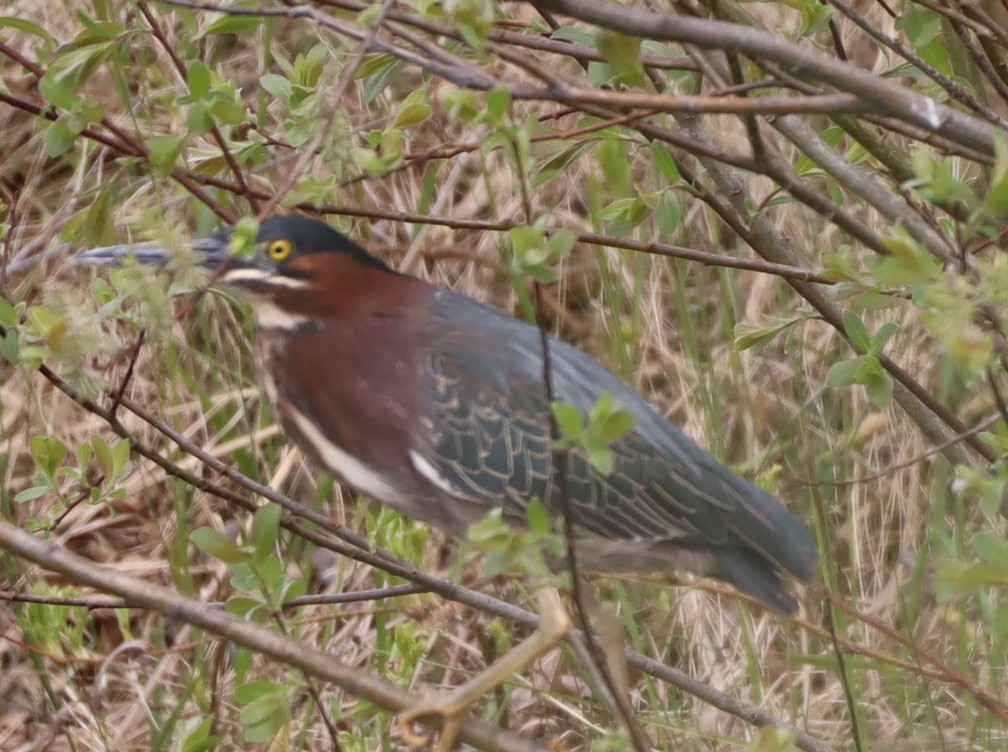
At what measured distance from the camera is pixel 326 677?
1.47 meters

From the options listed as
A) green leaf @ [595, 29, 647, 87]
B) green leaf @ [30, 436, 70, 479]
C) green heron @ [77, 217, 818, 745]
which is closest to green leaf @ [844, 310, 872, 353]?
green heron @ [77, 217, 818, 745]

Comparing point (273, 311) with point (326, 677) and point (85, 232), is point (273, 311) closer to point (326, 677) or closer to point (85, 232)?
point (85, 232)

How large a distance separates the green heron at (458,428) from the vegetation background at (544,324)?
107mm

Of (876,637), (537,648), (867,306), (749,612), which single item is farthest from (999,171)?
(749,612)

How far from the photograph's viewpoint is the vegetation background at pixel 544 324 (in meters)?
1.35

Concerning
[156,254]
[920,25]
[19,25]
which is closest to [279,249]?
[156,254]

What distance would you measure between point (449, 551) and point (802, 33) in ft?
7.21

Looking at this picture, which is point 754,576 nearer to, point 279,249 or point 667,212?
point 667,212

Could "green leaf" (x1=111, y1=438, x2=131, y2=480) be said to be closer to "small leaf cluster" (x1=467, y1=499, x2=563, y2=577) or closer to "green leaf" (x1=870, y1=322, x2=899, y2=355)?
"small leaf cluster" (x1=467, y1=499, x2=563, y2=577)

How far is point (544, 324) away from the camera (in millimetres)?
1251

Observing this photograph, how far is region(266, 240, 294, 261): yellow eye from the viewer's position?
2.07 metres

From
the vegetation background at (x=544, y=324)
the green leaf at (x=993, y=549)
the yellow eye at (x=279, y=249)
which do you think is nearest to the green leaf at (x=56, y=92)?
the vegetation background at (x=544, y=324)

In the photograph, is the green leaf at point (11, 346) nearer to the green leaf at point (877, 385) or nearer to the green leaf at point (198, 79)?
the green leaf at point (198, 79)

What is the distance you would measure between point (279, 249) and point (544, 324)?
0.91 metres
